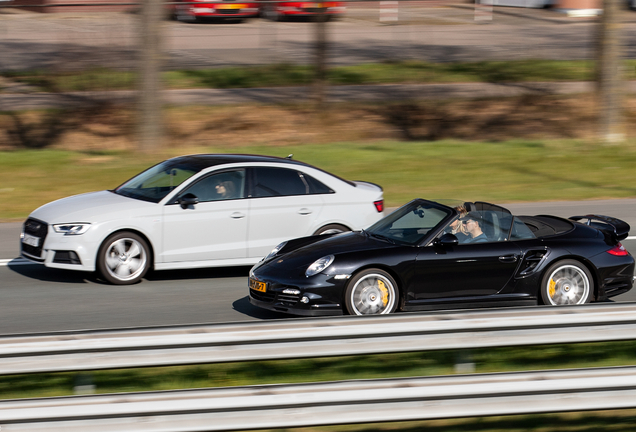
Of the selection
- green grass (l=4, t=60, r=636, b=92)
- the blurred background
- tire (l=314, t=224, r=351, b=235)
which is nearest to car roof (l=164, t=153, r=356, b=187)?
tire (l=314, t=224, r=351, b=235)

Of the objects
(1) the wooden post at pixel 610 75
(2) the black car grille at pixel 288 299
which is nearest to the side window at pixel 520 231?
(2) the black car grille at pixel 288 299

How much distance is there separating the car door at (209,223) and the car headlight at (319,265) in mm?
2268

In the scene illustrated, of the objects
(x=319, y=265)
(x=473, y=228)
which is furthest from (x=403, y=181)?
(x=319, y=265)

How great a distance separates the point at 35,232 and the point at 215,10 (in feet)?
80.7

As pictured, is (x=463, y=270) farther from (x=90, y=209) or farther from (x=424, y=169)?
(x=424, y=169)

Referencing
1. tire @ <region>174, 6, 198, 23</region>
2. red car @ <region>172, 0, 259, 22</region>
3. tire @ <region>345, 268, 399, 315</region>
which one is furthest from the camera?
tire @ <region>174, 6, 198, 23</region>

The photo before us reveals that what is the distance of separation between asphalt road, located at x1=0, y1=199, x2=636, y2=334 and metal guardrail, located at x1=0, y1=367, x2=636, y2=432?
3.77 metres

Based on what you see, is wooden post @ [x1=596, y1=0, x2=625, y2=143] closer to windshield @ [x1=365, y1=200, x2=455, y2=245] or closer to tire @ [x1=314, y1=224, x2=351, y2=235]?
tire @ [x1=314, y1=224, x2=351, y2=235]

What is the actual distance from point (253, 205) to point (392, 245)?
251cm

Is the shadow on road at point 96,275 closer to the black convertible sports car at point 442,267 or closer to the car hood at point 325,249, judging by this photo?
the black convertible sports car at point 442,267

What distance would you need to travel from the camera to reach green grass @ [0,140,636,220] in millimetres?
15769

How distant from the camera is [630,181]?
17125mm

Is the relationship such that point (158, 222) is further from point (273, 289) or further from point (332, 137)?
point (332, 137)

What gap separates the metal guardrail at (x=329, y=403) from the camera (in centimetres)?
428
